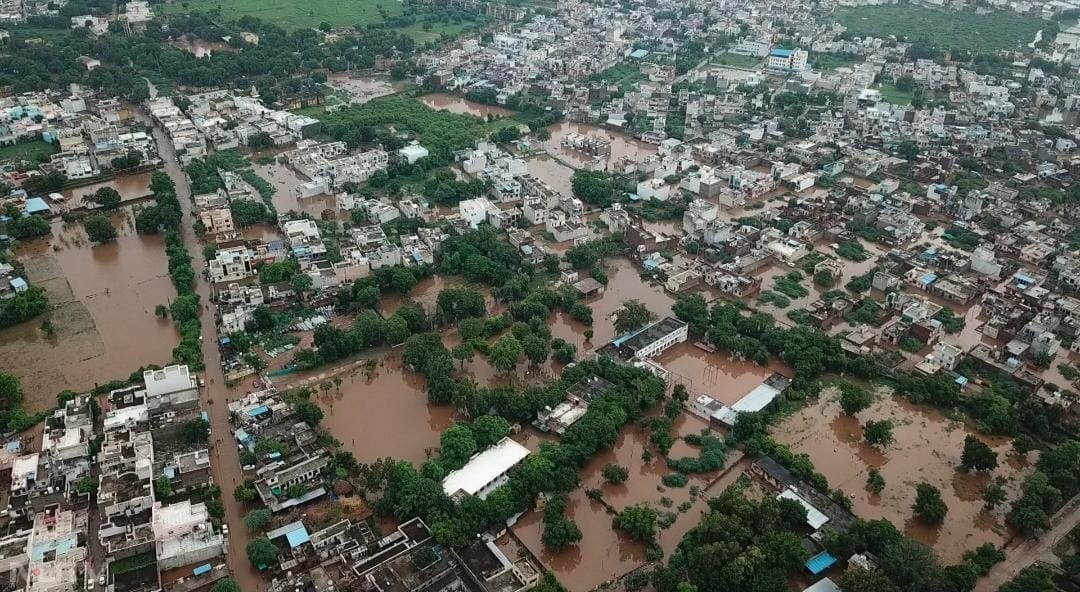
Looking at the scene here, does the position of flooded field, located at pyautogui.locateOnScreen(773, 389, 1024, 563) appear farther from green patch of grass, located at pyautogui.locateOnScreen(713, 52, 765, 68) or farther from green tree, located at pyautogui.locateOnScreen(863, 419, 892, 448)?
green patch of grass, located at pyautogui.locateOnScreen(713, 52, 765, 68)

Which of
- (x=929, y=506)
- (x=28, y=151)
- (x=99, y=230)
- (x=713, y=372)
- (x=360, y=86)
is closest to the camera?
(x=929, y=506)

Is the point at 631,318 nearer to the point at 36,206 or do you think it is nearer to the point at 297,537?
the point at 297,537

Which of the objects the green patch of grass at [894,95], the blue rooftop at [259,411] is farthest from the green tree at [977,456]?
the green patch of grass at [894,95]

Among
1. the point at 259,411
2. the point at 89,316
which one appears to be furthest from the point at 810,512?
the point at 89,316

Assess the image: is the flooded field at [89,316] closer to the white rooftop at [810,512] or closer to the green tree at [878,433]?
the white rooftop at [810,512]

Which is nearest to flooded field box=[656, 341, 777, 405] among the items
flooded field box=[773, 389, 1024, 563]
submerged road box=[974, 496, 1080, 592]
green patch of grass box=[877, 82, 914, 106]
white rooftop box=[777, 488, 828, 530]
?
flooded field box=[773, 389, 1024, 563]

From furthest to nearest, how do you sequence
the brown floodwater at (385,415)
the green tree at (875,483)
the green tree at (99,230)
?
the green tree at (99,230)
the brown floodwater at (385,415)
the green tree at (875,483)

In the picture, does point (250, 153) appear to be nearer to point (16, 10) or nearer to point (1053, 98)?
point (16, 10)
